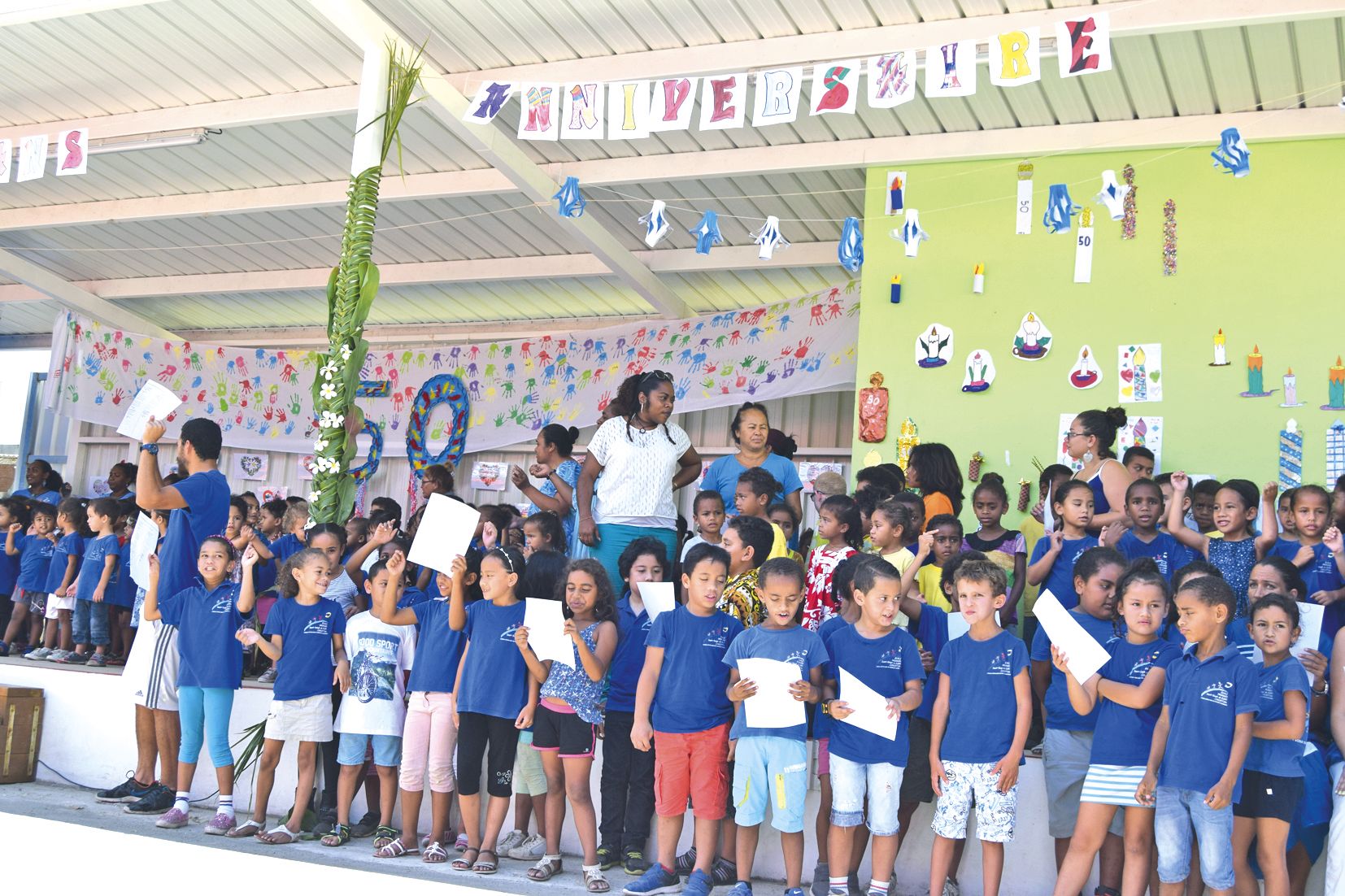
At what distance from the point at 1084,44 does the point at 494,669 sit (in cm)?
352

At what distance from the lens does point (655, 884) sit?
4.26 meters

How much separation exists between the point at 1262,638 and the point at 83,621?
6.50 metres

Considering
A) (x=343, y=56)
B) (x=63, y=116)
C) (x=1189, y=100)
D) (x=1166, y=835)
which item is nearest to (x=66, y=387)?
(x=63, y=116)

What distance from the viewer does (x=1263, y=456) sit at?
6398mm

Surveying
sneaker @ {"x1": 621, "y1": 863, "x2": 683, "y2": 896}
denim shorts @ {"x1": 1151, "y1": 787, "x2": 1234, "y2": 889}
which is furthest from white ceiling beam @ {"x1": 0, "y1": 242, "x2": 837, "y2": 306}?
denim shorts @ {"x1": 1151, "y1": 787, "x2": 1234, "y2": 889}

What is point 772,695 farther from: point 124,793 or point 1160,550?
point 124,793

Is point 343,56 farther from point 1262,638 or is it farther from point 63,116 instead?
point 1262,638

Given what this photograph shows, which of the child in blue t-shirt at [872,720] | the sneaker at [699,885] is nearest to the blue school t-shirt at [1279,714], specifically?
the child in blue t-shirt at [872,720]

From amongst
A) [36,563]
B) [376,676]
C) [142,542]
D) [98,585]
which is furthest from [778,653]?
[36,563]

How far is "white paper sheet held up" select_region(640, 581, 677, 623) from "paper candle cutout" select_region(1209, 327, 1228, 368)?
367cm

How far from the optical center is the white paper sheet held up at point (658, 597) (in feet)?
14.9

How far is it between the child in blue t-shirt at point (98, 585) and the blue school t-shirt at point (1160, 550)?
5.51 meters

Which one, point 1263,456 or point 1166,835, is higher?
point 1263,456

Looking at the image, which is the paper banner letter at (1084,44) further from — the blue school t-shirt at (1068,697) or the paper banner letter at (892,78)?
the blue school t-shirt at (1068,697)
